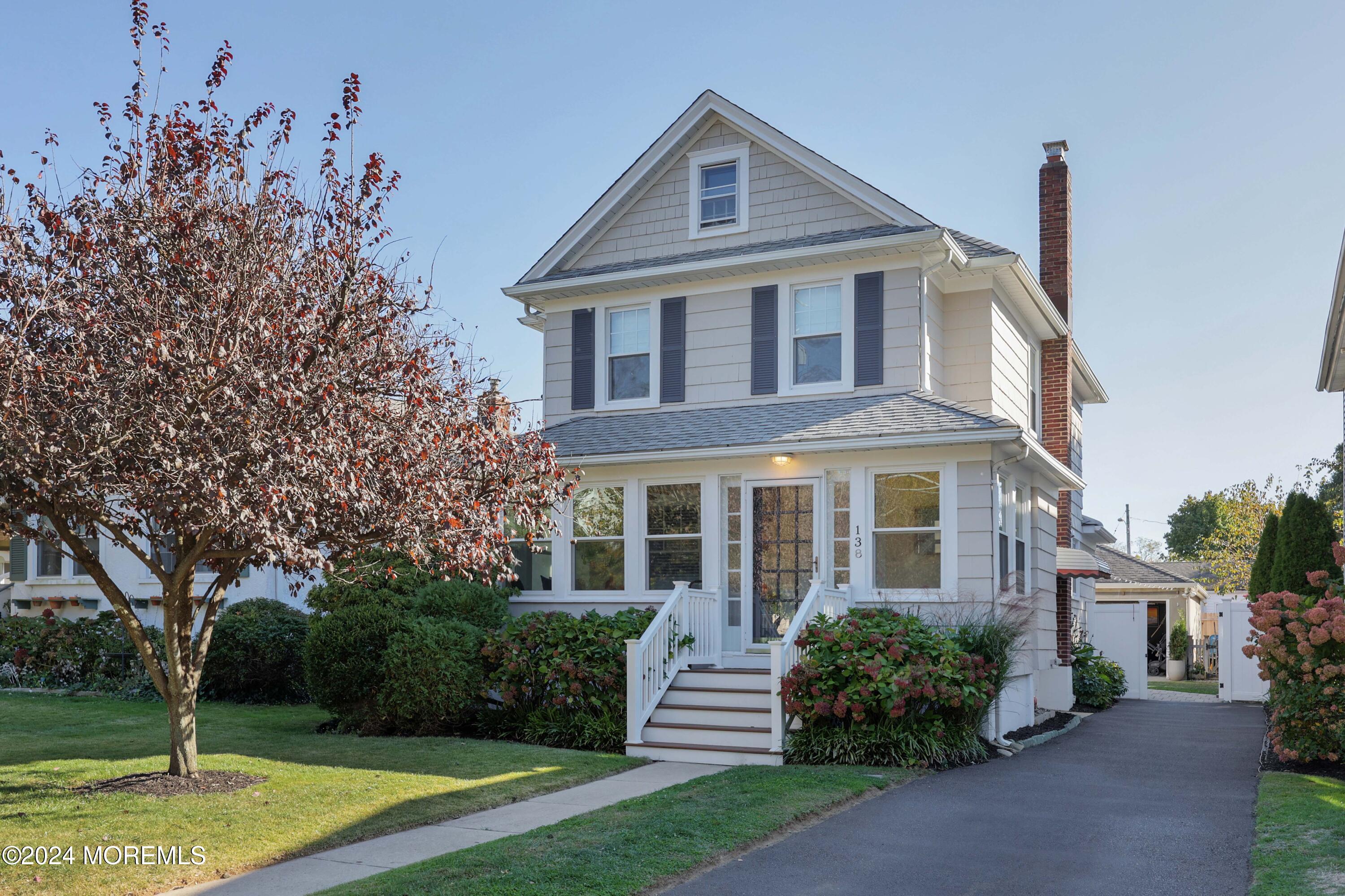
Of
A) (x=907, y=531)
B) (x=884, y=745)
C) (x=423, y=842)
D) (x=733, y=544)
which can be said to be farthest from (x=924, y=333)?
(x=423, y=842)

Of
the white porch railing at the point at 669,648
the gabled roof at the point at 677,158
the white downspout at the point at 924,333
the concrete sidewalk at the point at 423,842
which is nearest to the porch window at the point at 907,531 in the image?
the white downspout at the point at 924,333

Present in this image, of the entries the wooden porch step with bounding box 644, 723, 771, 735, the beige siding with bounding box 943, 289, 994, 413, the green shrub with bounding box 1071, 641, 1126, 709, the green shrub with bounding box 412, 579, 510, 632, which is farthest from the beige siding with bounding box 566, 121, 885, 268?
the green shrub with bounding box 1071, 641, 1126, 709

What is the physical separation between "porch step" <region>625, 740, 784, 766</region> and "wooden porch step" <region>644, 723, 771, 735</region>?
245 mm

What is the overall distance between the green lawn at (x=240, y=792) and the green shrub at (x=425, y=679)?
1.05 feet

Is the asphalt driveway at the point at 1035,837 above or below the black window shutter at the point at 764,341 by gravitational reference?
below

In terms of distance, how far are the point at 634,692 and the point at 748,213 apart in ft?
23.1

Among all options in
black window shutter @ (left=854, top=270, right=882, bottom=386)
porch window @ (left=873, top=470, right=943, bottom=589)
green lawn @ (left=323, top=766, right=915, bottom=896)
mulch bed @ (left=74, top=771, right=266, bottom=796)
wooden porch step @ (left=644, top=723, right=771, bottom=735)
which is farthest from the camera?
black window shutter @ (left=854, top=270, right=882, bottom=386)

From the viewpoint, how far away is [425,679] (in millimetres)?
12562

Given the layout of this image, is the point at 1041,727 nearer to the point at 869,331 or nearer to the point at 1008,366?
the point at 1008,366

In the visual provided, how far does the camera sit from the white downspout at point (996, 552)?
41.4 ft

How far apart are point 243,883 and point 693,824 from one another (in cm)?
296

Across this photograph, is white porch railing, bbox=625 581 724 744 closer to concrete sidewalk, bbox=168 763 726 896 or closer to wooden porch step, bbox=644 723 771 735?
wooden porch step, bbox=644 723 771 735

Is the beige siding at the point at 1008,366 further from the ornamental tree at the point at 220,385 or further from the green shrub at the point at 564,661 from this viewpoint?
the ornamental tree at the point at 220,385

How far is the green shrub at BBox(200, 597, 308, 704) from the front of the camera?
643 inches
